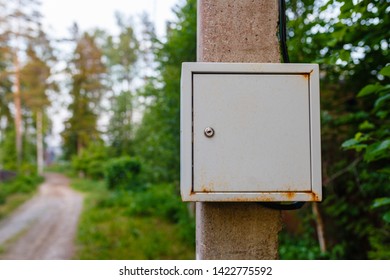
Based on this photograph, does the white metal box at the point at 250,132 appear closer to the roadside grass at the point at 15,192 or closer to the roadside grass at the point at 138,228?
the roadside grass at the point at 138,228

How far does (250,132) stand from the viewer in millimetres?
1010

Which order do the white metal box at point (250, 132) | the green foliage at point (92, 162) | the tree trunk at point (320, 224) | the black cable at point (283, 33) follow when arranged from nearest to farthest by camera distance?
the white metal box at point (250, 132), the black cable at point (283, 33), the tree trunk at point (320, 224), the green foliage at point (92, 162)

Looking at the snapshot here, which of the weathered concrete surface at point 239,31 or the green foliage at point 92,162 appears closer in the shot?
the weathered concrete surface at point 239,31

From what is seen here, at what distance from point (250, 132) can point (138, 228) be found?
7.01 meters

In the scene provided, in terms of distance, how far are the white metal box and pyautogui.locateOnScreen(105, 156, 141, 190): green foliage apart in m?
11.7

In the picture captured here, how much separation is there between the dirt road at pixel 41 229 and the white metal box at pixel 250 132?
17.7 ft

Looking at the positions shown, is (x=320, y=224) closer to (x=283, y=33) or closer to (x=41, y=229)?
(x=283, y=33)

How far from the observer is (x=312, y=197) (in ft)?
3.31

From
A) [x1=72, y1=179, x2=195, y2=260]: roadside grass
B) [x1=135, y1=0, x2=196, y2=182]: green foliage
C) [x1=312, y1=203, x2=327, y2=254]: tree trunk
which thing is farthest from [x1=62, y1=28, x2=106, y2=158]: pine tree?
[x1=312, y1=203, x2=327, y2=254]: tree trunk

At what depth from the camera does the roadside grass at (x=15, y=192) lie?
10737 mm

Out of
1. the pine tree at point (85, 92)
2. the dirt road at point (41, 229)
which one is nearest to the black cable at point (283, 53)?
the dirt road at point (41, 229)

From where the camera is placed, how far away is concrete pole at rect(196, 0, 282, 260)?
1.10m

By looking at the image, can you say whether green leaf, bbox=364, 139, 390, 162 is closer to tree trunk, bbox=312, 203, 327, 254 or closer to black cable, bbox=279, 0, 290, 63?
black cable, bbox=279, 0, 290, 63

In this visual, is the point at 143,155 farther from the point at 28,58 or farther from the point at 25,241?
the point at 28,58
